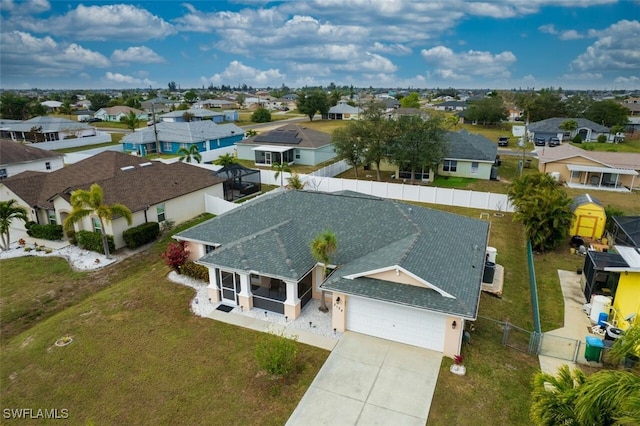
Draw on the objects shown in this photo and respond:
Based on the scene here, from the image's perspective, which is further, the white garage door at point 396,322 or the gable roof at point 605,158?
the gable roof at point 605,158

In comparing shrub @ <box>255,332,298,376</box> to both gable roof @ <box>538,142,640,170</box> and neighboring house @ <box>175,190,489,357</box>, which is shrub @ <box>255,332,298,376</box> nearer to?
neighboring house @ <box>175,190,489,357</box>

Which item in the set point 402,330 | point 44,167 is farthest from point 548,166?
point 44,167

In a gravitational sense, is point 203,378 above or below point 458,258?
below

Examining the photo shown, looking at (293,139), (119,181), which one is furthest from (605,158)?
(119,181)

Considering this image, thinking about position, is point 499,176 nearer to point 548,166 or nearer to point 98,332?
point 548,166

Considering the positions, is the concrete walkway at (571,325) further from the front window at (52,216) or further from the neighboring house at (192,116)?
the neighboring house at (192,116)

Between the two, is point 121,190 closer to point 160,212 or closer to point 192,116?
point 160,212

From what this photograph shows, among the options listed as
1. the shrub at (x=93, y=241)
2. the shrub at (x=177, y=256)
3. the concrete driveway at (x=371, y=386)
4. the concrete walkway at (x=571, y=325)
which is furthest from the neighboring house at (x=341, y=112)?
the concrete driveway at (x=371, y=386)
